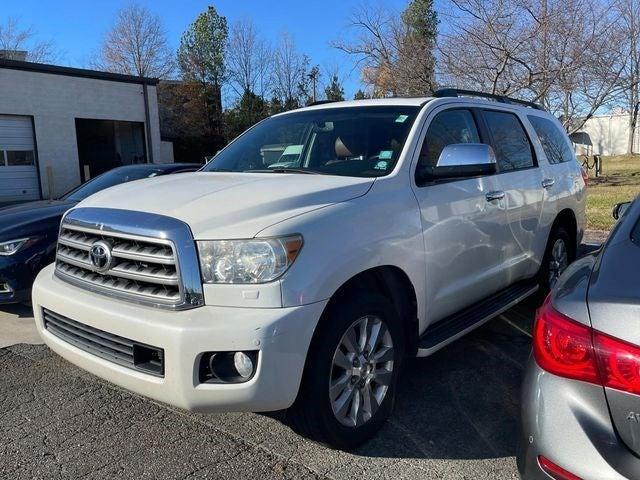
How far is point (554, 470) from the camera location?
186 cm

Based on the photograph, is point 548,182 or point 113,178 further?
point 113,178

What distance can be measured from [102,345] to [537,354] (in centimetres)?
204

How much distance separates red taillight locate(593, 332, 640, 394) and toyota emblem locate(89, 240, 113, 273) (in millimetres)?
2247

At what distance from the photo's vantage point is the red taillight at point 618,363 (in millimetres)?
1739

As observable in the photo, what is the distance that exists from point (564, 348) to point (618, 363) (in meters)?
0.19

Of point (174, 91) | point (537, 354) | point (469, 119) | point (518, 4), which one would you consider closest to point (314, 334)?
point (537, 354)

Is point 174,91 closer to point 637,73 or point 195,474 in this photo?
point 637,73

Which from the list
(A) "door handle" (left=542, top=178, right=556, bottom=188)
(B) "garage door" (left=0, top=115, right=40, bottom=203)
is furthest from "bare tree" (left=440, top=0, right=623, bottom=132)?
(B) "garage door" (left=0, top=115, right=40, bottom=203)

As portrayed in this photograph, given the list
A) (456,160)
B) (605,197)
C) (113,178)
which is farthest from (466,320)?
(605,197)

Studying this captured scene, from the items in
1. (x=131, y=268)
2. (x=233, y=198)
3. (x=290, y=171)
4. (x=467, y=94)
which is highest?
(x=467, y=94)

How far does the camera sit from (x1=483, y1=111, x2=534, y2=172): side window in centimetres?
448

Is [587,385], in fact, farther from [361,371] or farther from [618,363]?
[361,371]

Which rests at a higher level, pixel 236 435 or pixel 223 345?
pixel 223 345

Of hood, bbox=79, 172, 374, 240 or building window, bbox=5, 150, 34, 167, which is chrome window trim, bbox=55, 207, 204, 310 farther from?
building window, bbox=5, 150, 34, 167
